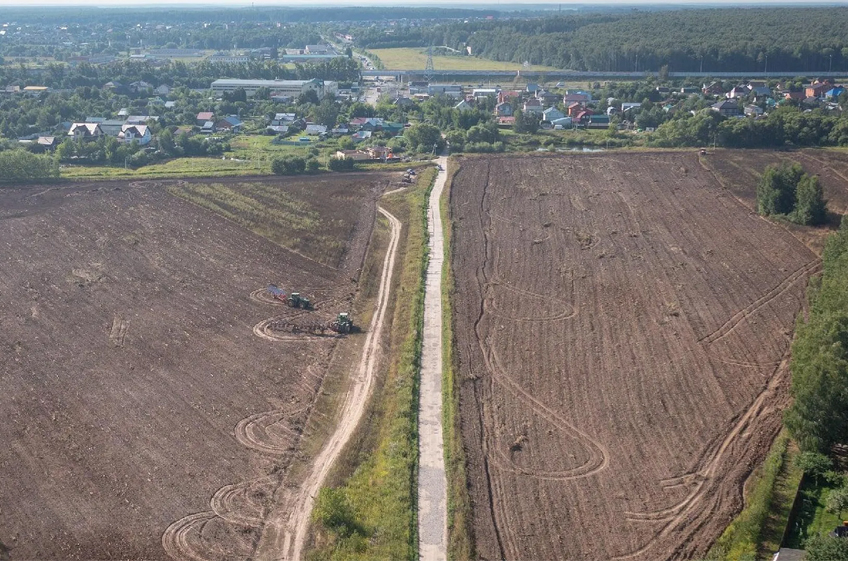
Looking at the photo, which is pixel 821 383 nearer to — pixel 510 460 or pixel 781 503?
pixel 781 503

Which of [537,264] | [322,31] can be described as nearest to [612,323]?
[537,264]

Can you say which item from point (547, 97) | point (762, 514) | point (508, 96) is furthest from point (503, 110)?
point (762, 514)

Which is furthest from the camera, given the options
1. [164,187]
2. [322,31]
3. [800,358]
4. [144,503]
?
[322,31]

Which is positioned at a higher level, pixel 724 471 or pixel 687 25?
pixel 687 25

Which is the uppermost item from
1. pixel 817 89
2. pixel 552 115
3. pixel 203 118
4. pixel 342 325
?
pixel 817 89

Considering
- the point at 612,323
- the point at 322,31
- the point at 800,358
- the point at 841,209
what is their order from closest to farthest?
the point at 800,358, the point at 612,323, the point at 841,209, the point at 322,31

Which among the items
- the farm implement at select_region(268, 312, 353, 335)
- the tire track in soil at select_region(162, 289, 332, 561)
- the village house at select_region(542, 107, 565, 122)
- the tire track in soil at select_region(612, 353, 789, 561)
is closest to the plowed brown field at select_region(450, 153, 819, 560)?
the tire track in soil at select_region(612, 353, 789, 561)

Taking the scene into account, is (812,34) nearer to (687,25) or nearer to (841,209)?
(687,25)
